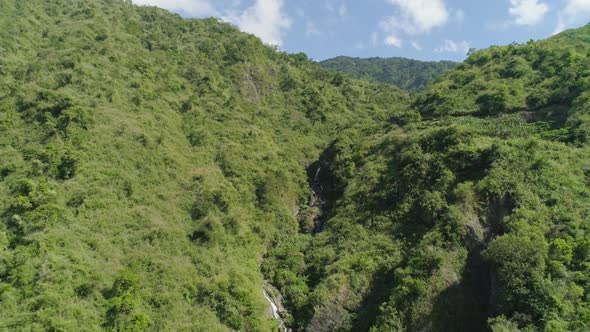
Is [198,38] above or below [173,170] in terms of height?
above

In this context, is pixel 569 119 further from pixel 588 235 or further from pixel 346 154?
pixel 346 154

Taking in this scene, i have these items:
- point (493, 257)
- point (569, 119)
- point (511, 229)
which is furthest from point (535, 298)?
point (569, 119)

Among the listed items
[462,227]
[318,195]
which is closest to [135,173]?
[318,195]

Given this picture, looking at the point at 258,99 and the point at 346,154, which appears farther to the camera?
the point at 258,99

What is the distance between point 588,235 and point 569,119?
68.4 ft

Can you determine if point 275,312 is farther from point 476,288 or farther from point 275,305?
point 476,288

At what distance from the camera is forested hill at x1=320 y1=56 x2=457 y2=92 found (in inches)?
5310

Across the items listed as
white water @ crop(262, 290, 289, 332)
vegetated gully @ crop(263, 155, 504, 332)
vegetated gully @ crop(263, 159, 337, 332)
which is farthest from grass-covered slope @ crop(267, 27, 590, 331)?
white water @ crop(262, 290, 289, 332)

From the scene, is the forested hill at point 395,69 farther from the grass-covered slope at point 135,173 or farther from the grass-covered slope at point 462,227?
the grass-covered slope at point 462,227

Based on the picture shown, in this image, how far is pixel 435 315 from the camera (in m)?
27.1

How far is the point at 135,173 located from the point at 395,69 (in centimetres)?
13393

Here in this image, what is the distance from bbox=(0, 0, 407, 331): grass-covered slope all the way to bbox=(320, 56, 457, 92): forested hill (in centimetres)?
7464

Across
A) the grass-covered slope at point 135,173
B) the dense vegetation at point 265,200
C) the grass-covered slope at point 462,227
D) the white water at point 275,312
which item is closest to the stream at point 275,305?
the white water at point 275,312

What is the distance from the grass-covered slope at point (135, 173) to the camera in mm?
25734
